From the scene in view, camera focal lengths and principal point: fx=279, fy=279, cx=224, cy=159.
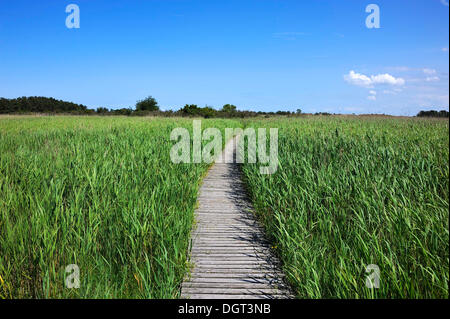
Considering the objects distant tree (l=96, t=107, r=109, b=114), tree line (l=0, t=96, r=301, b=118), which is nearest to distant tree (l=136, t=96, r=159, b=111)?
tree line (l=0, t=96, r=301, b=118)

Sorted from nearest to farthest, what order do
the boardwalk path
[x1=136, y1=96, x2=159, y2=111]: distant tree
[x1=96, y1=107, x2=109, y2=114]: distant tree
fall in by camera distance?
the boardwalk path → [x1=96, y1=107, x2=109, y2=114]: distant tree → [x1=136, y1=96, x2=159, y2=111]: distant tree

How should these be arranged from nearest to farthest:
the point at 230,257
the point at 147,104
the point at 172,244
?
the point at 172,244 → the point at 230,257 → the point at 147,104

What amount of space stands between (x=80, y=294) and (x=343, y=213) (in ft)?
9.16

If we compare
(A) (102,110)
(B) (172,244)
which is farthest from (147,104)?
(B) (172,244)

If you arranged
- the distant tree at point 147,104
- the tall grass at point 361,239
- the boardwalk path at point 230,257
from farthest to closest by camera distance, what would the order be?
1. the distant tree at point 147,104
2. the boardwalk path at point 230,257
3. the tall grass at point 361,239

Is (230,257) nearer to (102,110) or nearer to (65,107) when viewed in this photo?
(102,110)

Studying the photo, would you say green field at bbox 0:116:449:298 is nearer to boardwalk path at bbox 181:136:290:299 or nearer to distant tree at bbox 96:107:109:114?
boardwalk path at bbox 181:136:290:299

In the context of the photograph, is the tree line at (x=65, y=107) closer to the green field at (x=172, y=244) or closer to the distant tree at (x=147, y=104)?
the distant tree at (x=147, y=104)

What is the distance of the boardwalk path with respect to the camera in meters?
2.51

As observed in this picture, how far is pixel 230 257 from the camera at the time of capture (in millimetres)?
3141

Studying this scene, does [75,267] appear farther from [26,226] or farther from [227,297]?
[227,297]

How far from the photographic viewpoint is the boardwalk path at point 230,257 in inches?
99.0

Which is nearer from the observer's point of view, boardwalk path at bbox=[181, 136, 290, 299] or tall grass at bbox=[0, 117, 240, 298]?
tall grass at bbox=[0, 117, 240, 298]

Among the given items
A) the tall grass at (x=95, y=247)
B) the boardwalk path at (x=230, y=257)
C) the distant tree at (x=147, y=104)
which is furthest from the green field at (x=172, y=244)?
the distant tree at (x=147, y=104)
